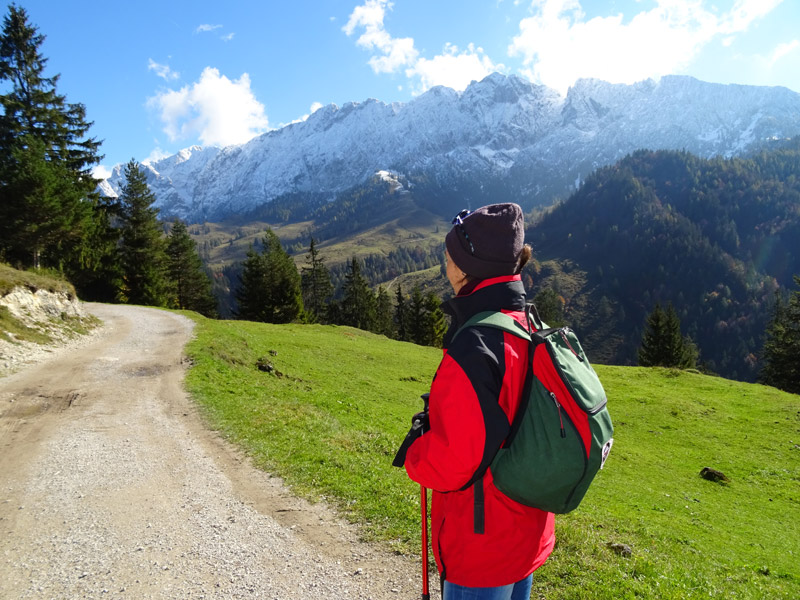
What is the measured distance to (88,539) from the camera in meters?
7.30

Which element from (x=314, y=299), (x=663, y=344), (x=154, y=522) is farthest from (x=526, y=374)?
(x=663, y=344)

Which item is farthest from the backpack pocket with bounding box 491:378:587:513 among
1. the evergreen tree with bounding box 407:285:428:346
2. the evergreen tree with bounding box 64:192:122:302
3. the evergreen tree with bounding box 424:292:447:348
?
the evergreen tree with bounding box 407:285:428:346

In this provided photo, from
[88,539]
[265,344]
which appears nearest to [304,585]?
[88,539]

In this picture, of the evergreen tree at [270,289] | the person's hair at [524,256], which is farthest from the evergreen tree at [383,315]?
the person's hair at [524,256]

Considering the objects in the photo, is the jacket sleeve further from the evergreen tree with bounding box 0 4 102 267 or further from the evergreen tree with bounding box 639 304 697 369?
the evergreen tree with bounding box 639 304 697 369

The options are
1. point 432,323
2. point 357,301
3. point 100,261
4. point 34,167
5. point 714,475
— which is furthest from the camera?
point 357,301

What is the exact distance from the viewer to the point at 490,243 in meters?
3.36

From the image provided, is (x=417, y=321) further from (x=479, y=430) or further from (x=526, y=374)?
(x=479, y=430)

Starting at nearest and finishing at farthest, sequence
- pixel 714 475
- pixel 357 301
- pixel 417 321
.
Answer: pixel 714 475
pixel 417 321
pixel 357 301

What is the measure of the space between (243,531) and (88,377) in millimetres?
14219

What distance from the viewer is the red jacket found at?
2809mm

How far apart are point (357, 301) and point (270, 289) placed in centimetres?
2163

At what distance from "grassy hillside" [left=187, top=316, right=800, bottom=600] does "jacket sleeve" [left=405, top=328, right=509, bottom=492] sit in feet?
15.4

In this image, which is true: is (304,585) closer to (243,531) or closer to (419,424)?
(243,531)
